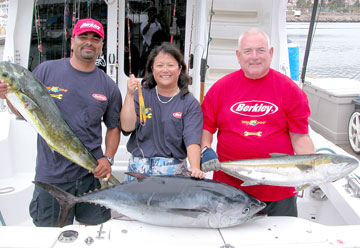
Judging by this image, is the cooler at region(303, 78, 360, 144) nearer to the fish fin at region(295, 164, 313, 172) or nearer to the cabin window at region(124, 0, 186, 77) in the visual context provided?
the cabin window at region(124, 0, 186, 77)

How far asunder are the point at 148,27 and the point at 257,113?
2.50 metres

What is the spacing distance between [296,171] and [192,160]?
0.66 m

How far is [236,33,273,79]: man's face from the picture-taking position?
7.64 feet

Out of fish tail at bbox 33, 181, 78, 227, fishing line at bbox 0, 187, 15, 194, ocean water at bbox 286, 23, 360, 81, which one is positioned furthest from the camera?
ocean water at bbox 286, 23, 360, 81

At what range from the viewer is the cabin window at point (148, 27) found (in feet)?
14.4

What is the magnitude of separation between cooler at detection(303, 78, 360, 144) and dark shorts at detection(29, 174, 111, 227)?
22.6 feet

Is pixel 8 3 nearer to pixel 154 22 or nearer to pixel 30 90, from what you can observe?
pixel 154 22

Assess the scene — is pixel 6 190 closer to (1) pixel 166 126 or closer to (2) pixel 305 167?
(1) pixel 166 126

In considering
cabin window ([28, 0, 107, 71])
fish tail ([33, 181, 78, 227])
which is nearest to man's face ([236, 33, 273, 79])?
fish tail ([33, 181, 78, 227])

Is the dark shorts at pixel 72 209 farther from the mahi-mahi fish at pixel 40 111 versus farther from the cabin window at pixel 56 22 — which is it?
the cabin window at pixel 56 22

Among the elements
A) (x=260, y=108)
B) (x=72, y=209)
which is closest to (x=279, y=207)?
(x=260, y=108)

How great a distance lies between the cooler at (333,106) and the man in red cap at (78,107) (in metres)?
6.80

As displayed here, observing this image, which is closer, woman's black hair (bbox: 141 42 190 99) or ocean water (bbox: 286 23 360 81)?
woman's black hair (bbox: 141 42 190 99)

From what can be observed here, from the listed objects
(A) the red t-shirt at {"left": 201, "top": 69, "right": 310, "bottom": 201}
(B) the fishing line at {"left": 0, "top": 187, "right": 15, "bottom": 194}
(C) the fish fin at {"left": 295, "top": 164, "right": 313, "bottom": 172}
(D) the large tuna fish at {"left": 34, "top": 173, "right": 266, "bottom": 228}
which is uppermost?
(A) the red t-shirt at {"left": 201, "top": 69, "right": 310, "bottom": 201}
